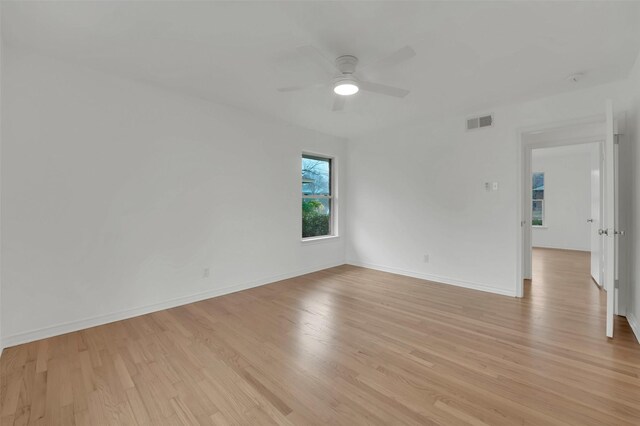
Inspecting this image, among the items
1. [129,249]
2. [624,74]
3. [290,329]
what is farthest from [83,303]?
[624,74]

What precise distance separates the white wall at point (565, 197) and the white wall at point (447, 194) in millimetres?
4389

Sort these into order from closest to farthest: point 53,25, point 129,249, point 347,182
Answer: point 53,25 < point 129,249 < point 347,182

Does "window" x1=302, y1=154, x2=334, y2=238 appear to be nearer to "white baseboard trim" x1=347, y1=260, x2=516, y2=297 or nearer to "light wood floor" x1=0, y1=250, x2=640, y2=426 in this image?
"white baseboard trim" x1=347, y1=260, x2=516, y2=297

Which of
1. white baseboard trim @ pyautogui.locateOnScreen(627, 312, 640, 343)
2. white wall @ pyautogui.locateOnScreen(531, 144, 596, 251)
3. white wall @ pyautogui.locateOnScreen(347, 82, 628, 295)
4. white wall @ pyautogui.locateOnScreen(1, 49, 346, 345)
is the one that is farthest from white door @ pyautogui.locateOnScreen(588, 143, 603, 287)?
white wall @ pyautogui.locateOnScreen(1, 49, 346, 345)

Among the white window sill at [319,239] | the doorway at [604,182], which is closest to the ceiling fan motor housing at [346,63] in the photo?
the doorway at [604,182]

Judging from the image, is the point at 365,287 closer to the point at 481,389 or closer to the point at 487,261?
the point at 487,261

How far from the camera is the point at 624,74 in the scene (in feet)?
9.49

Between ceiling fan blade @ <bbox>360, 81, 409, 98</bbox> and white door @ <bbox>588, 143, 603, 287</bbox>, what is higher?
ceiling fan blade @ <bbox>360, 81, 409, 98</bbox>

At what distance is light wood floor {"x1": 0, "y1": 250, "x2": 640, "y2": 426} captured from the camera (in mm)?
1646

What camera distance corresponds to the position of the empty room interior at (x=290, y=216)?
1.88 m

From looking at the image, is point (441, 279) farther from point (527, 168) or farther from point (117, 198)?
point (117, 198)

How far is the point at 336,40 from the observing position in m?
2.27

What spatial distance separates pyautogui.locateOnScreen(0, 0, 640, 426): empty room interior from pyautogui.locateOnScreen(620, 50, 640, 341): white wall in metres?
0.04

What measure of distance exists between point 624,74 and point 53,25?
5.19 m
